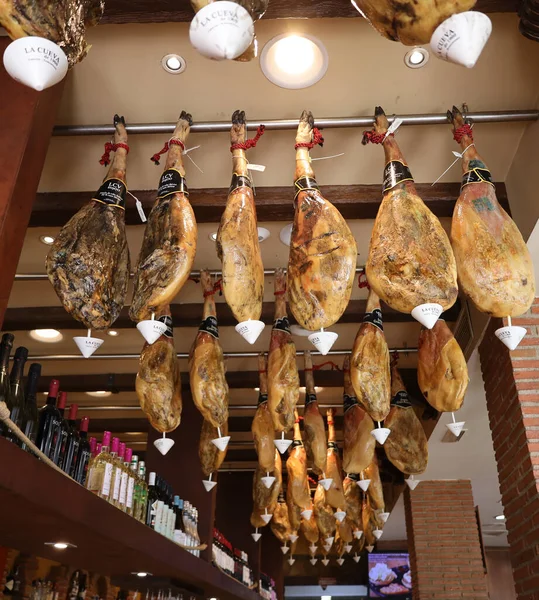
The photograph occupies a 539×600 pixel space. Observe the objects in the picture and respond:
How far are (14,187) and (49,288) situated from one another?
2.52 metres

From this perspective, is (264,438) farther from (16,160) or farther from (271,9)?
(271,9)

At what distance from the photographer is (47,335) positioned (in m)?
4.96

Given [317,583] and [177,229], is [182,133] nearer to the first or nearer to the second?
[177,229]

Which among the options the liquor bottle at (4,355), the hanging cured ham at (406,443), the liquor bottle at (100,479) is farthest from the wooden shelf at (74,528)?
the hanging cured ham at (406,443)

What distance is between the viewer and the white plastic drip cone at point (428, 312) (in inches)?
74.6

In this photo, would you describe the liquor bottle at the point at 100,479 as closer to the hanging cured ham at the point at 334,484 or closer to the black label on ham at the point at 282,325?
the black label on ham at the point at 282,325

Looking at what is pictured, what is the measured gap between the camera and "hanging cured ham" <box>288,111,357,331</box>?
2086 millimetres

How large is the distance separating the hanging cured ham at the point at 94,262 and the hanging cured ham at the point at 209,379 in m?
0.90

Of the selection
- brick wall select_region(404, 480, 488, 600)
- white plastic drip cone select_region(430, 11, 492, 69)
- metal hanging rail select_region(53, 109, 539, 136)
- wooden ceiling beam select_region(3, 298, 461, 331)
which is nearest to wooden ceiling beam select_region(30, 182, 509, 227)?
metal hanging rail select_region(53, 109, 539, 136)

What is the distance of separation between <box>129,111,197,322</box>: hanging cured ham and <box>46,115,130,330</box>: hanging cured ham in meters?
0.09

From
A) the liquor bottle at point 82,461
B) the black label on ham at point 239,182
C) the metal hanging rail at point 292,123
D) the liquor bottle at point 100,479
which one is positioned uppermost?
the metal hanging rail at point 292,123

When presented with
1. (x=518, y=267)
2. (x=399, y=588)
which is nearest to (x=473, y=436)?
(x=518, y=267)

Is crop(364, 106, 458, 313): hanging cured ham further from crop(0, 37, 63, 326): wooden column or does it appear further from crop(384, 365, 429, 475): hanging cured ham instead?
crop(384, 365, 429, 475): hanging cured ham

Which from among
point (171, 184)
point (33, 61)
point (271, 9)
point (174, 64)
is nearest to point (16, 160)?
point (171, 184)
